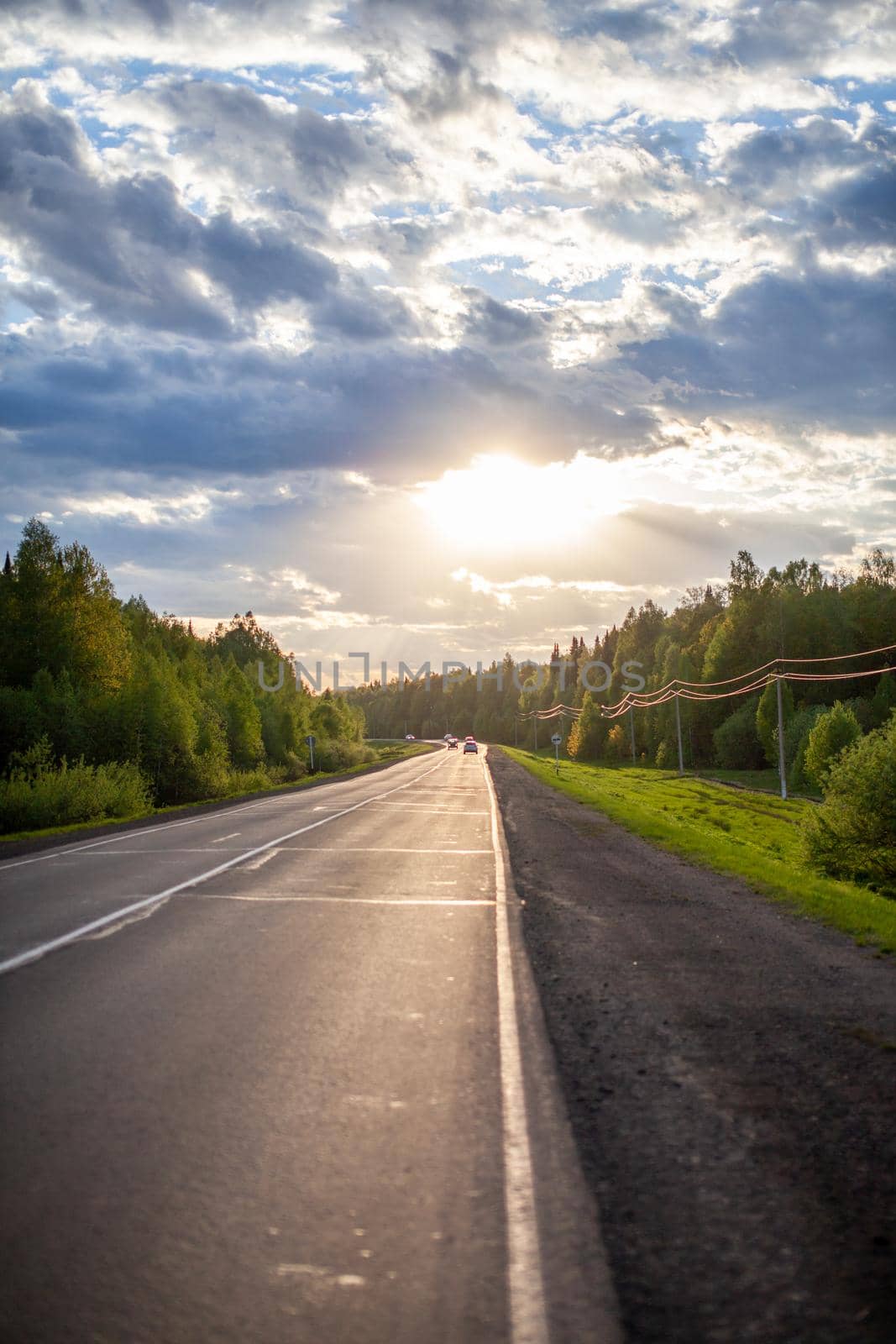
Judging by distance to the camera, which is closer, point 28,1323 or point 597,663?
point 28,1323

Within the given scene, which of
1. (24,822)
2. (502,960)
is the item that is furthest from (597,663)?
(502,960)

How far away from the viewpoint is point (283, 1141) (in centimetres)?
467

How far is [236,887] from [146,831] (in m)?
10.1

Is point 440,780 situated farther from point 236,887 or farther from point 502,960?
point 502,960

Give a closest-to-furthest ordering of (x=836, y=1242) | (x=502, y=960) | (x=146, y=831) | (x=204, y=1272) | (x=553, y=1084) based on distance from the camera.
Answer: (x=204, y=1272) → (x=836, y=1242) → (x=553, y=1084) → (x=502, y=960) → (x=146, y=831)

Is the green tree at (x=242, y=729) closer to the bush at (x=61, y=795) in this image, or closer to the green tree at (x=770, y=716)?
the bush at (x=61, y=795)

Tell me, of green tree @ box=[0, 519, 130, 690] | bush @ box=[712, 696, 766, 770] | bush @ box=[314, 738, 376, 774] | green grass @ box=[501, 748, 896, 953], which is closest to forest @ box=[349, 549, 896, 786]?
bush @ box=[712, 696, 766, 770]

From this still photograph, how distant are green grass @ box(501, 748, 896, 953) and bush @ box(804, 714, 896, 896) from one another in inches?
31.3

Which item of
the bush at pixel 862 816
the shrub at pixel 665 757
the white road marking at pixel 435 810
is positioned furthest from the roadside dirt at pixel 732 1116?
the shrub at pixel 665 757

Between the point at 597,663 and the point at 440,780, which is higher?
the point at 597,663

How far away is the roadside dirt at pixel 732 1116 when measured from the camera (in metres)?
3.53

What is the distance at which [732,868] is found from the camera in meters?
17.1

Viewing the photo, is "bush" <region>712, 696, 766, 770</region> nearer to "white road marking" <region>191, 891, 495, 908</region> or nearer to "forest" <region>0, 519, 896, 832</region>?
"forest" <region>0, 519, 896, 832</region>

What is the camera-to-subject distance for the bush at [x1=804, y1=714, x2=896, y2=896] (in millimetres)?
19609
